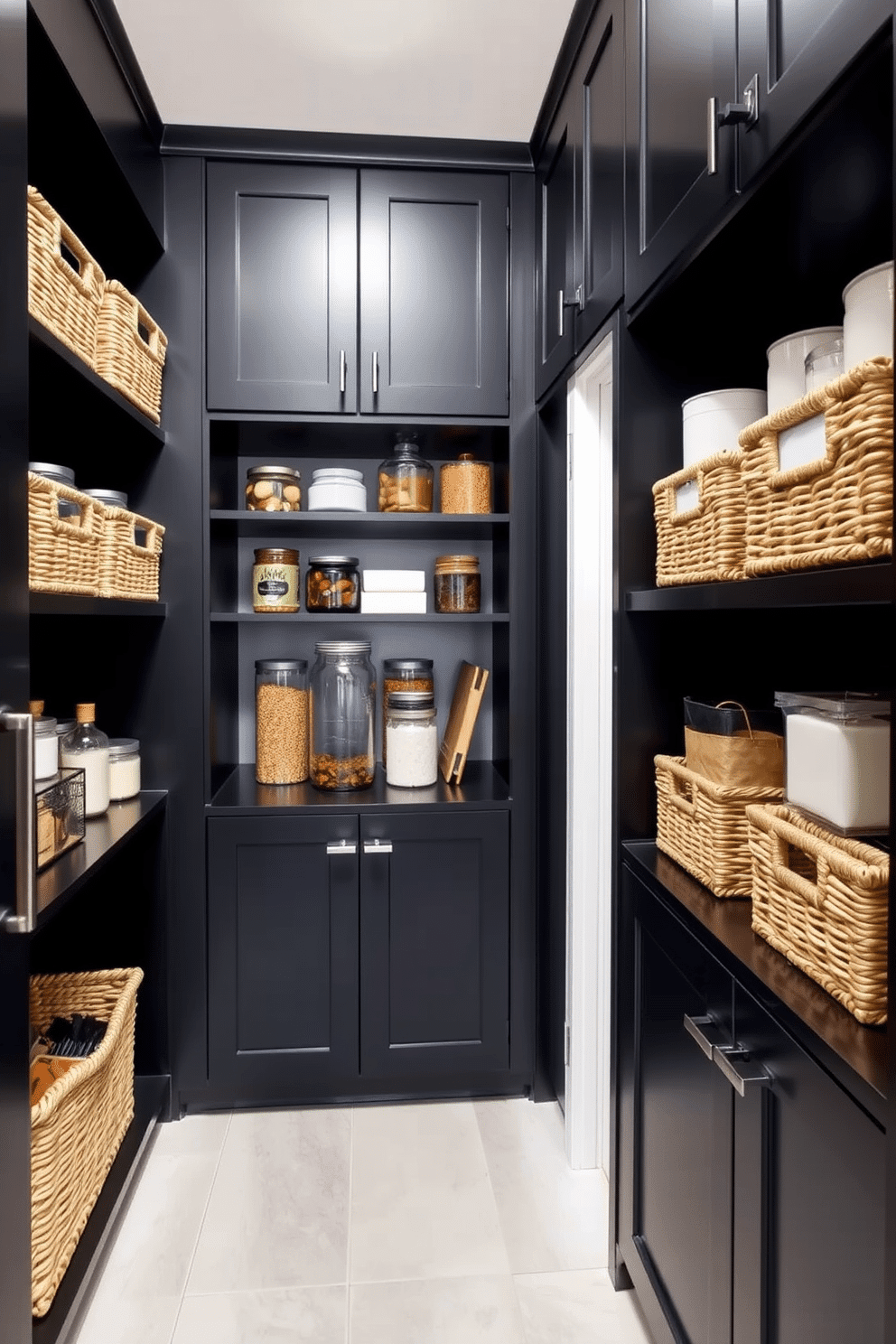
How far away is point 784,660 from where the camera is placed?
1675 mm

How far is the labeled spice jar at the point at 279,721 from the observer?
7.87ft

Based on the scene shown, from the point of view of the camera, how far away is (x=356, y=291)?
2.27 meters

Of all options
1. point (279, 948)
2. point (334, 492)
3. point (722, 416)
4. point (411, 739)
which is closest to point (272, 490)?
point (334, 492)

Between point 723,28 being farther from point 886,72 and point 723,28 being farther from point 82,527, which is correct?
point 82,527

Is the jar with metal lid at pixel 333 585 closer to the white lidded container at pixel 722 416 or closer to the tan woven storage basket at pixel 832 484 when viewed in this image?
the white lidded container at pixel 722 416

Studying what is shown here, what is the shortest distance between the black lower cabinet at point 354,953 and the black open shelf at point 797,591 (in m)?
1.15

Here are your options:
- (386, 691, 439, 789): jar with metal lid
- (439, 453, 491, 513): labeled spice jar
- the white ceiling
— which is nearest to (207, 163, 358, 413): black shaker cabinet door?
the white ceiling

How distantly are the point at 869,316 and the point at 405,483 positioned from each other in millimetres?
1546

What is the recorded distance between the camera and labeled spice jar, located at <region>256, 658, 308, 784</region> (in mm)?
2398

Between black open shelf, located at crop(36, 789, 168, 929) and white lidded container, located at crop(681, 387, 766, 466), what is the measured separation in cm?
121

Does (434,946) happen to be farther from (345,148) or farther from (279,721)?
(345,148)

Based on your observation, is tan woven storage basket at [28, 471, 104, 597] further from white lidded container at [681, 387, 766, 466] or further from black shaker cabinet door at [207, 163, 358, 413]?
white lidded container at [681, 387, 766, 466]

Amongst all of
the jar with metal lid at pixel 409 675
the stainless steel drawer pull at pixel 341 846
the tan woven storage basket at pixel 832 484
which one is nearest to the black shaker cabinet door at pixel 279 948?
the stainless steel drawer pull at pixel 341 846

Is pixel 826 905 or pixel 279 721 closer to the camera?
pixel 826 905
